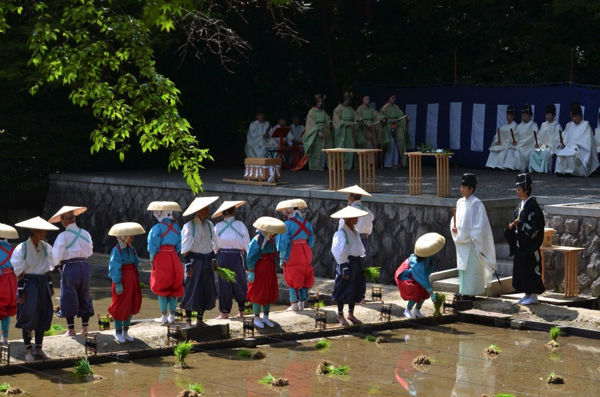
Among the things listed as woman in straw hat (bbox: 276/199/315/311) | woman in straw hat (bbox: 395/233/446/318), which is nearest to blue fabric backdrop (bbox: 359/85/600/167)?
woman in straw hat (bbox: 395/233/446/318)

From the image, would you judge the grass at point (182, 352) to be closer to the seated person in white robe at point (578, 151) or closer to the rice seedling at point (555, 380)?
the rice seedling at point (555, 380)

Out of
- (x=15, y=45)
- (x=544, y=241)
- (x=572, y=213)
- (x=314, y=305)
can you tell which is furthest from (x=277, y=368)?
(x=15, y=45)

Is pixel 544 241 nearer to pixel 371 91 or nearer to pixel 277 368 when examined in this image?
pixel 277 368

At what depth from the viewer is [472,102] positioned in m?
23.9

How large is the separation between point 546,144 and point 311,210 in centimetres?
644

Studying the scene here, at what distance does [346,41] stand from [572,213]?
13257 mm


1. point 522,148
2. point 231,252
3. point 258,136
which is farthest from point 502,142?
point 231,252

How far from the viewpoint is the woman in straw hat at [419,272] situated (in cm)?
1245

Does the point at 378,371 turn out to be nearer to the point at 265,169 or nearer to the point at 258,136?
the point at 265,169

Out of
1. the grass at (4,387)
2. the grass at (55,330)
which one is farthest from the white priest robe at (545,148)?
the grass at (4,387)

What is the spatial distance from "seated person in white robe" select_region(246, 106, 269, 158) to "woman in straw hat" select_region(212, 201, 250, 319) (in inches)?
437

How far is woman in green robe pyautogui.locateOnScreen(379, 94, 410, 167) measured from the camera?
24047 mm

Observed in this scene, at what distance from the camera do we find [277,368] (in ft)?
33.8

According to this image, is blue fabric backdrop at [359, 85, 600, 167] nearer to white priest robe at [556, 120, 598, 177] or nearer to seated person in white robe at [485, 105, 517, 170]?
seated person in white robe at [485, 105, 517, 170]
